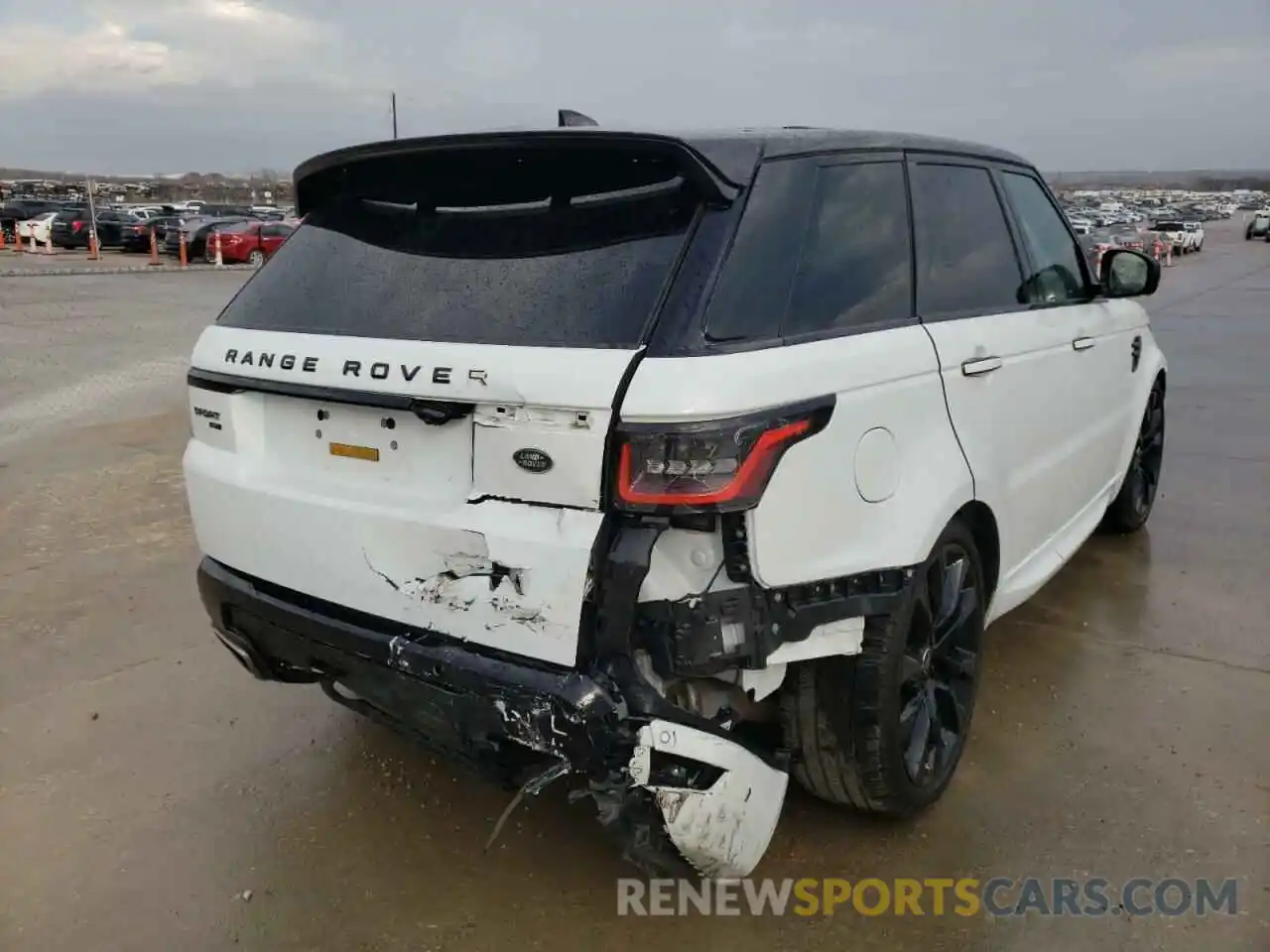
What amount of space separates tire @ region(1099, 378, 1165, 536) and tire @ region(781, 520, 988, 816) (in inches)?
101

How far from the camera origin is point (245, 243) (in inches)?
1147

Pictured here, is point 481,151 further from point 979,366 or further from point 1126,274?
point 1126,274

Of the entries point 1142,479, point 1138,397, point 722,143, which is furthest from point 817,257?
point 1142,479

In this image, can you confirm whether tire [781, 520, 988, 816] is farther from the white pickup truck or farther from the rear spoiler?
the white pickup truck

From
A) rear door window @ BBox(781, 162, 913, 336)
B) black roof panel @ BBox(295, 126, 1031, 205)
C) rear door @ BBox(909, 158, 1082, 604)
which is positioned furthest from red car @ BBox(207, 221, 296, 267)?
rear door window @ BBox(781, 162, 913, 336)

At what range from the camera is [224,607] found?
2.80 meters

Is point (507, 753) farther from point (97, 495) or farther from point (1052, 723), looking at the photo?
point (97, 495)

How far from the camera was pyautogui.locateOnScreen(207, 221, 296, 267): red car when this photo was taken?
29.0m

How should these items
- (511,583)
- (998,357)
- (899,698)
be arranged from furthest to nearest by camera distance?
(998,357)
(899,698)
(511,583)

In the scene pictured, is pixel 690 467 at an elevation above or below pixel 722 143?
below

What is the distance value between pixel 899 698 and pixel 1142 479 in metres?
3.50

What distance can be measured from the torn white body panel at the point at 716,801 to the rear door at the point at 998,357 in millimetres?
1132

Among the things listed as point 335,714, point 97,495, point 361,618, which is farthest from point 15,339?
point 361,618

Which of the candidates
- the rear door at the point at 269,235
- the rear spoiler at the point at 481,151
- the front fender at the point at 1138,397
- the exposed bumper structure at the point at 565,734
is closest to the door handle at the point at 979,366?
the rear spoiler at the point at 481,151
